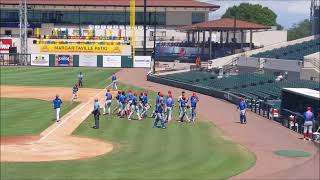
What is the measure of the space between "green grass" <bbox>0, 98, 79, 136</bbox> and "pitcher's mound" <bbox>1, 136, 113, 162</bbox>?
2.32 m

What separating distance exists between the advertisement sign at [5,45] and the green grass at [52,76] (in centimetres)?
1372

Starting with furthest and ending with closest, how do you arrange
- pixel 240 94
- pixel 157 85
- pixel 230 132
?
pixel 157 85 < pixel 240 94 < pixel 230 132

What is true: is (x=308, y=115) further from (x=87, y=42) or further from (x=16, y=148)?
(x=87, y=42)

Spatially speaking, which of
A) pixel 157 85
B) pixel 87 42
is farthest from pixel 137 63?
pixel 157 85

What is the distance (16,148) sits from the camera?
941 inches

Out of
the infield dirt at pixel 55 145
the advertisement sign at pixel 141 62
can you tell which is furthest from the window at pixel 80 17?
the infield dirt at pixel 55 145

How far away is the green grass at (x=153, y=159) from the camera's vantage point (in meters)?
19.4

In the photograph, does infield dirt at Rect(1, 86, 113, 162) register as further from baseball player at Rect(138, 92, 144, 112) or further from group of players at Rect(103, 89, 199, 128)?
baseball player at Rect(138, 92, 144, 112)

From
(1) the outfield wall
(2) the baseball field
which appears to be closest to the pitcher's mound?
(2) the baseball field

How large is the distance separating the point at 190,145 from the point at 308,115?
5831 millimetres

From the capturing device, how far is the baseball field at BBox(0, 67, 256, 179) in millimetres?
19812

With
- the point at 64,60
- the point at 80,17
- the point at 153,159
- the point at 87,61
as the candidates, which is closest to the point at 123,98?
the point at 153,159

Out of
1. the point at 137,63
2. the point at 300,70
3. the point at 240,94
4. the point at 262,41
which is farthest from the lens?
the point at 262,41

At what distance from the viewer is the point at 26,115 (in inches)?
1355
